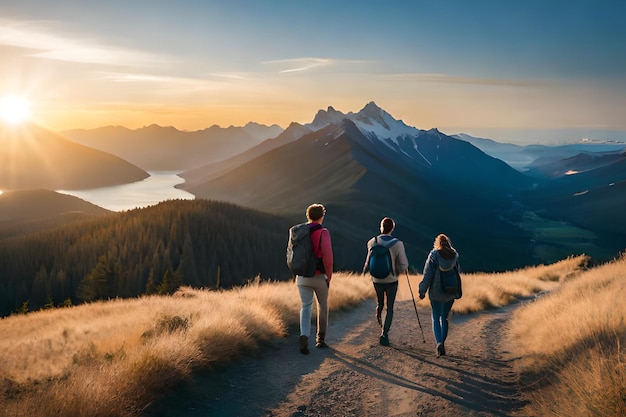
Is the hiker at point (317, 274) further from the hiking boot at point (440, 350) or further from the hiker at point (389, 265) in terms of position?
the hiking boot at point (440, 350)

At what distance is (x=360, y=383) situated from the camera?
27.0 feet

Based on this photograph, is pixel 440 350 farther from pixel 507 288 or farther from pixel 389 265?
pixel 507 288

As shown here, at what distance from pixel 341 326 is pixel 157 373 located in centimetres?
703

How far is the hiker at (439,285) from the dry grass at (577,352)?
1773mm

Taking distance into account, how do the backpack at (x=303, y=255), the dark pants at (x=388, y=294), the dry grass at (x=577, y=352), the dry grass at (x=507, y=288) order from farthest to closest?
the dry grass at (x=507, y=288) < the dark pants at (x=388, y=294) < the backpack at (x=303, y=255) < the dry grass at (x=577, y=352)

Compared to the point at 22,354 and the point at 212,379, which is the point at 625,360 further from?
the point at 22,354

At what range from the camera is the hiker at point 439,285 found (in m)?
9.89

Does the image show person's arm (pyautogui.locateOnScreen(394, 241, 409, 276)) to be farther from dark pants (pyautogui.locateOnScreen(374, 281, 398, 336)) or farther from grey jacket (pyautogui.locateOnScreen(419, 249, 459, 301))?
grey jacket (pyautogui.locateOnScreen(419, 249, 459, 301))

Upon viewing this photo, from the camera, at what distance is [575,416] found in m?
5.80

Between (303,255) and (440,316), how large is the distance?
3381 mm

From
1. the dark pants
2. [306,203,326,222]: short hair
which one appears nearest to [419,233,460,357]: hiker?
the dark pants

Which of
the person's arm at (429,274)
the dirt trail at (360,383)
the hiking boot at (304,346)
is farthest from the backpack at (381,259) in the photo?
the hiking boot at (304,346)

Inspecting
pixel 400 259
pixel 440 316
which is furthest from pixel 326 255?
pixel 440 316

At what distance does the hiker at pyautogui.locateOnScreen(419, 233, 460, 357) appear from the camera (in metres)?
9.89
